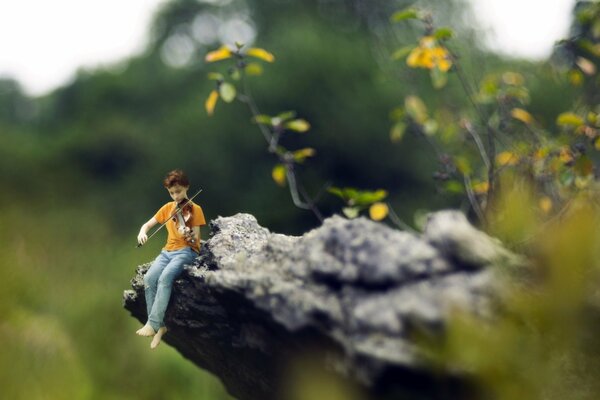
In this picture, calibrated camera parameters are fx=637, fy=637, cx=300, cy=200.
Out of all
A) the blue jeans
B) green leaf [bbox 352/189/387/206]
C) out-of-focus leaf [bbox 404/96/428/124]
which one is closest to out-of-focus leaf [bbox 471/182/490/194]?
out-of-focus leaf [bbox 404/96/428/124]

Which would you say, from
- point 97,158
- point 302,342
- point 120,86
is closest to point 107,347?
point 302,342

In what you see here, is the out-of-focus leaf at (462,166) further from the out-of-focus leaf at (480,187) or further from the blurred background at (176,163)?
the blurred background at (176,163)

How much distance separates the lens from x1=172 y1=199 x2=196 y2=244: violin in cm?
134

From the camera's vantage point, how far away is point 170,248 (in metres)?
1.37

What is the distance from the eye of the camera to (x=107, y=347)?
3438 mm

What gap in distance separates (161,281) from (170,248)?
3.0 inches

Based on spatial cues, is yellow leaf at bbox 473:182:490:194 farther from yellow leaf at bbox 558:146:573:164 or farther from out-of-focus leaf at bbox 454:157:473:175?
yellow leaf at bbox 558:146:573:164

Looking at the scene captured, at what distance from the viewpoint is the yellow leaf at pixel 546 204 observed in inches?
94.1

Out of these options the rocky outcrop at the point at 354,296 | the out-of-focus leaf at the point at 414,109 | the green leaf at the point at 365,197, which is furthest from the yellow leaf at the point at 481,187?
the rocky outcrop at the point at 354,296

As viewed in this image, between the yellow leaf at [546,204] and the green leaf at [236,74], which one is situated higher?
the yellow leaf at [546,204]

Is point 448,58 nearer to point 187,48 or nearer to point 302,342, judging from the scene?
point 302,342

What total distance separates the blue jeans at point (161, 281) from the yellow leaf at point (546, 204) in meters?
1.53

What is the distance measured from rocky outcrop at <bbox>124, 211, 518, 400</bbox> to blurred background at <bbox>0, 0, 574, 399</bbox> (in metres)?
1.04

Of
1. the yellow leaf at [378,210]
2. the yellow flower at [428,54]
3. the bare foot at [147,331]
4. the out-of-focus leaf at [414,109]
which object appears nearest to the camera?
the bare foot at [147,331]
